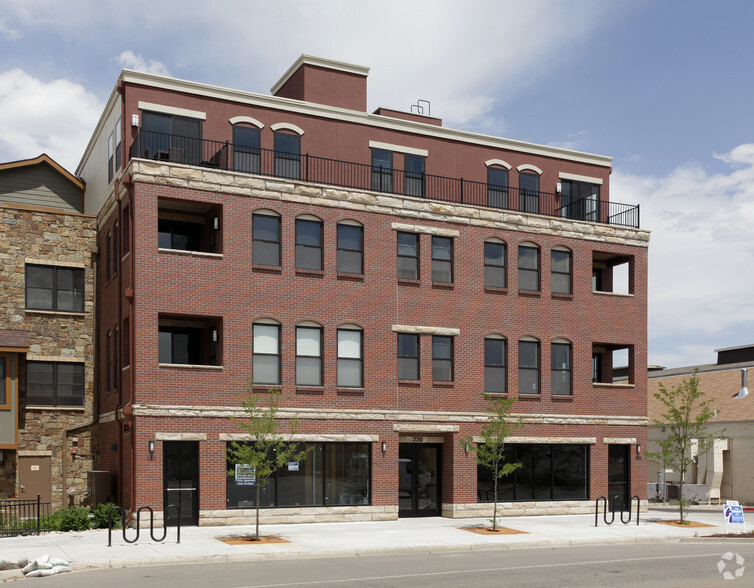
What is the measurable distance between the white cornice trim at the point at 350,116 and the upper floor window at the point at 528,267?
15.3 feet

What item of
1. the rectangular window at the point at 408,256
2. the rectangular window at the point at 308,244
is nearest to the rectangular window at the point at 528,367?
the rectangular window at the point at 408,256

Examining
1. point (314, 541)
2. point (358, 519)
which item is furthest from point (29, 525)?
point (358, 519)

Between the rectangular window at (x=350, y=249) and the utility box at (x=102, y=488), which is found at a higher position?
the rectangular window at (x=350, y=249)

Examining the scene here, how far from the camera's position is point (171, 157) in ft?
96.1

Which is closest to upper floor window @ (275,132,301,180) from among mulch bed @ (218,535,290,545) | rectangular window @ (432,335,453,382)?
rectangular window @ (432,335,453,382)

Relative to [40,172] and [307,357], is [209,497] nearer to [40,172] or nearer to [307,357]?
[307,357]

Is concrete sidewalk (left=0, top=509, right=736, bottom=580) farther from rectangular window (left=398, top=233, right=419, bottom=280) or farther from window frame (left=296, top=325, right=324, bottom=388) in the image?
rectangular window (left=398, top=233, right=419, bottom=280)

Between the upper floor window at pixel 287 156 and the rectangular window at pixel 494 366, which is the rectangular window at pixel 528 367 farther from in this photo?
the upper floor window at pixel 287 156

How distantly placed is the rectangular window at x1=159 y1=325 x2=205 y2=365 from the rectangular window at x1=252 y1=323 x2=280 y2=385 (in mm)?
2130

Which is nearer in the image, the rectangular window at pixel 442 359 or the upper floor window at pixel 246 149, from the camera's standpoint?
the upper floor window at pixel 246 149

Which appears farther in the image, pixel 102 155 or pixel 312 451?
pixel 102 155

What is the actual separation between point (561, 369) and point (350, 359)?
350 inches

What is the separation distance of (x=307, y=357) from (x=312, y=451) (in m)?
3.16

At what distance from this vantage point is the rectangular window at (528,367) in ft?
112
